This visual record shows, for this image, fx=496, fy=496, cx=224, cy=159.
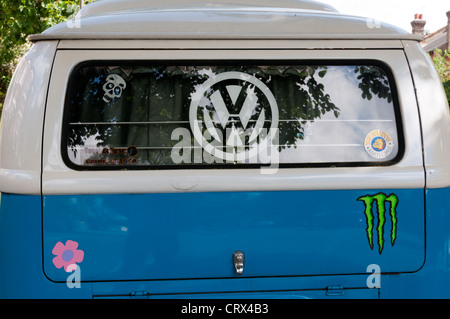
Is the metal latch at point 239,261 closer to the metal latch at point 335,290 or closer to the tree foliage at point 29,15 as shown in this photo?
the metal latch at point 335,290

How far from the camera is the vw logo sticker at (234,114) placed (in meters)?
2.72

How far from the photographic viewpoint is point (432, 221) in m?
2.62

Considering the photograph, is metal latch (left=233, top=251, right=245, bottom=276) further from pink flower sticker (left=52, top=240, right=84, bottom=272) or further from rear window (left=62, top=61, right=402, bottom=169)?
pink flower sticker (left=52, top=240, right=84, bottom=272)

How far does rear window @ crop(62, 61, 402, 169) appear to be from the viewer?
8.81 feet

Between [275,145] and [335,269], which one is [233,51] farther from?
[335,269]

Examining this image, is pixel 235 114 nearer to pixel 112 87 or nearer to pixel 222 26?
pixel 222 26

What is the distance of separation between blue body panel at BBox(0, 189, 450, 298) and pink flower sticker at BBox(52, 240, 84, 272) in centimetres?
3

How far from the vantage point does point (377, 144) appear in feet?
8.96

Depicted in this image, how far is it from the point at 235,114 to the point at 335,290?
3.56 feet

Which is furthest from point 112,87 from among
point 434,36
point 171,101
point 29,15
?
point 434,36

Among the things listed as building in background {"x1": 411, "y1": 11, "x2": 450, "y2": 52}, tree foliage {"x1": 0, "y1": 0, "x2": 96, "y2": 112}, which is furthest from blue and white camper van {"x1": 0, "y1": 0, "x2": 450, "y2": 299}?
building in background {"x1": 411, "y1": 11, "x2": 450, "y2": 52}

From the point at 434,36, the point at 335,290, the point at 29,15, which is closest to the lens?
the point at 335,290

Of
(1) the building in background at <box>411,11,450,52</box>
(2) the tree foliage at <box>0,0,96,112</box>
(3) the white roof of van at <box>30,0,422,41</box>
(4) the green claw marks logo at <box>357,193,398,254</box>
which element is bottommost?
(4) the green claw marks logo at <box>357,193,398,254</box>

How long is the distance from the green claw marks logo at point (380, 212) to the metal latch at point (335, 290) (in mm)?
277
